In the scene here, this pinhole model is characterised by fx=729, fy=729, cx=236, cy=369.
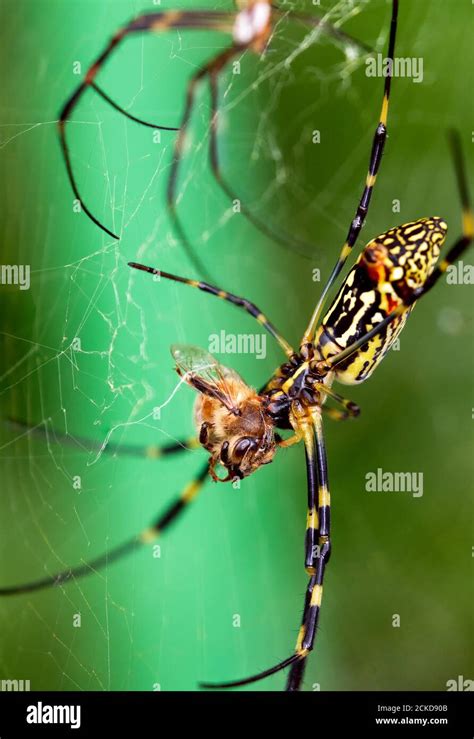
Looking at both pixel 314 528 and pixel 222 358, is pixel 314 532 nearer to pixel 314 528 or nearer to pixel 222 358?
pixel 314 528

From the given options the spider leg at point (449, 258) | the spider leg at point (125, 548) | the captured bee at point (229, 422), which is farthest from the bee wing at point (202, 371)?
the spider leg at point (125, 548)

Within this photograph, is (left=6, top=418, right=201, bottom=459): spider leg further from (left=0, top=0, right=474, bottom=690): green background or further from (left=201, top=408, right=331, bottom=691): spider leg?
(left=201, top=408, right=331, bottom=691): spider leg

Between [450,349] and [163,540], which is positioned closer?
[163,540]

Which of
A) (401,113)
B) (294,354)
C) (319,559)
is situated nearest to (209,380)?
(294,354)

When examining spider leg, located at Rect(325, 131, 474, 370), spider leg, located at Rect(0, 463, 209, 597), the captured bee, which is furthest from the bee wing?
spider leg, located at Rect(0, 463, 209, 597)

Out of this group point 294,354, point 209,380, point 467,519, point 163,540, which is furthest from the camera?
point 467,519

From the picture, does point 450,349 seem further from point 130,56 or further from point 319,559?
point 130,56
